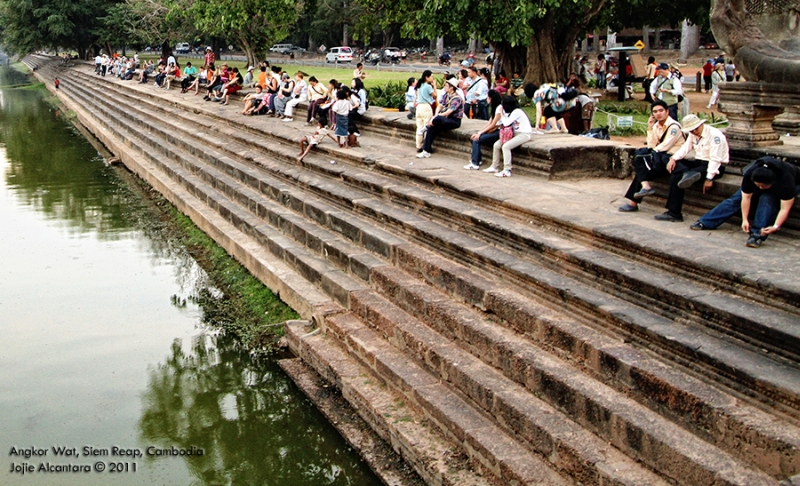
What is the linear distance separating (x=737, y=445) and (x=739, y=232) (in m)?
2.37

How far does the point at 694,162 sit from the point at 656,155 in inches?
12.9

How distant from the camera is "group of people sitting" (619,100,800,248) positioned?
5.61 m

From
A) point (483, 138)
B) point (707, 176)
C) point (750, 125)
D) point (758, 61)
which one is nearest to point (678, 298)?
point (707, 176)

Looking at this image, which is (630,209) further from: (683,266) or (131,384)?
(131,384)

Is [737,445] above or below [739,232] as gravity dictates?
below

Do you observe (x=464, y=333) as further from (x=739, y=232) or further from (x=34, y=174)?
(x=34, y=174)

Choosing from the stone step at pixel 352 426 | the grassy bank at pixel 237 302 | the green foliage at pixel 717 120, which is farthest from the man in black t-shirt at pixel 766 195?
the green foliage at pixel 717 120

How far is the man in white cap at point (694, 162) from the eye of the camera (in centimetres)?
642

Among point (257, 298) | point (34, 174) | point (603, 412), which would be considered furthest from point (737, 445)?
point (34, 174)

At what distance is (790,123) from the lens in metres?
9.53

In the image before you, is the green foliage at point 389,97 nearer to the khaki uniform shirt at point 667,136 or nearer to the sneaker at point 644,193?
the khaki uniform shirt at point 667,136

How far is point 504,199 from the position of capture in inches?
294

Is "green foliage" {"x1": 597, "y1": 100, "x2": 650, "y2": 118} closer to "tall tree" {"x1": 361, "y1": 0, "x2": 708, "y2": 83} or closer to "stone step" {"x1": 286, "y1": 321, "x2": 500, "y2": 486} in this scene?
"tall tree" {"x1": 361, "y1": 0, "x2": 708, "y2": 83}

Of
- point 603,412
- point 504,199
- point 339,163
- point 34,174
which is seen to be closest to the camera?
point 603,412
